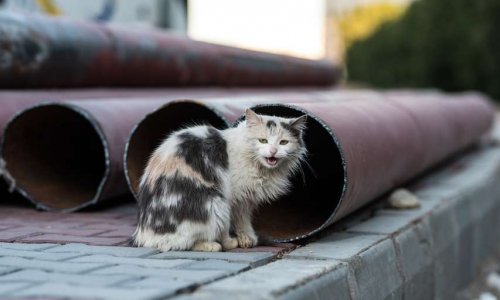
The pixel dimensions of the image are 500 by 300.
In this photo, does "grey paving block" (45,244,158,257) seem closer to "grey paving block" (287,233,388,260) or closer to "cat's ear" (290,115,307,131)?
"grey paving block" (287,233,388,260)

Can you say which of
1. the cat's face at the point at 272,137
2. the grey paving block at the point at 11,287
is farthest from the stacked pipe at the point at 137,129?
the grey paving block at the point at 11,287

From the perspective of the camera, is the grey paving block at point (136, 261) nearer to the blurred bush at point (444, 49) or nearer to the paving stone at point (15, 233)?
the paving stone at point (15, 233)

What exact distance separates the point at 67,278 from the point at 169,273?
1.33 ft

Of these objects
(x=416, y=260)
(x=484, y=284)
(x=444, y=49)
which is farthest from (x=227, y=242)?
(x=444, y=49)

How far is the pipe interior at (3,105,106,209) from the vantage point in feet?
17.1

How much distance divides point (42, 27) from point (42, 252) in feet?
8.55

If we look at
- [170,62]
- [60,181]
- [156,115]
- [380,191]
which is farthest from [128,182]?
[170,62]

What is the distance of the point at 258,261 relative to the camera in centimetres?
362

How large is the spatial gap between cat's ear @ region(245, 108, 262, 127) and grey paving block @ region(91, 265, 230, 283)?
0.91 meters

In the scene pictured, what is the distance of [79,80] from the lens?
20.9ft

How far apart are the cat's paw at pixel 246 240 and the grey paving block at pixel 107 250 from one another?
456 mm

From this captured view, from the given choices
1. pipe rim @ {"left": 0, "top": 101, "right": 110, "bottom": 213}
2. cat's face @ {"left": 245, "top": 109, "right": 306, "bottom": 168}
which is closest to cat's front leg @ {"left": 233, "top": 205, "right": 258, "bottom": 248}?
cat's face @ {"left": 245, "top": 109, "right": 306, "bottom": 168}

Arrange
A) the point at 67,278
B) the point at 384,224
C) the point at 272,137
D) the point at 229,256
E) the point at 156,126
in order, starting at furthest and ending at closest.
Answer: the point at 156,126 → the point at 384,224 → the point at 272,137 → the point at 229,256 → the point at 67,278

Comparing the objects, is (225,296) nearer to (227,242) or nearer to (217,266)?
(217,266)
